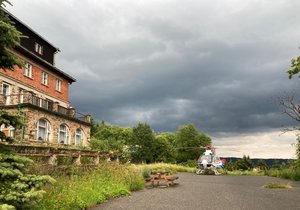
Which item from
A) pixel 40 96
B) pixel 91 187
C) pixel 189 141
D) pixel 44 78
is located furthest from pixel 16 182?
pixel 189 141

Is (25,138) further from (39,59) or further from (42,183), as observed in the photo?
(42,183)

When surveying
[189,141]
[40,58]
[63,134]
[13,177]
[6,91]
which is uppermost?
[40,58]

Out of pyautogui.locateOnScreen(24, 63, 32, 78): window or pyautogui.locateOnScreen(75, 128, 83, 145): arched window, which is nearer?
pyautogui.locateOnScreen(24, 63, 32, 78): window

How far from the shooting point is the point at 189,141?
73438 mm

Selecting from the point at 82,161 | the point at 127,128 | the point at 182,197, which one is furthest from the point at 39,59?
the point at 127,128

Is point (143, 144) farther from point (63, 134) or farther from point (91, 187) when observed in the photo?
point (91, 187)

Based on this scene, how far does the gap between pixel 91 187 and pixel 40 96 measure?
2250cm

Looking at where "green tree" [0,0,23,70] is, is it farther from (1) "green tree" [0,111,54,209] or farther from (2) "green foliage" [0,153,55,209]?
(2) "green foliage" [0,153,55,209]

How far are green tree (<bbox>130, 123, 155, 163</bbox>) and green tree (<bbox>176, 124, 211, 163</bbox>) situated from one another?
22123mm

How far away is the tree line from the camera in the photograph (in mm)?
37594

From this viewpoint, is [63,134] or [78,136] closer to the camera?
[63,134]

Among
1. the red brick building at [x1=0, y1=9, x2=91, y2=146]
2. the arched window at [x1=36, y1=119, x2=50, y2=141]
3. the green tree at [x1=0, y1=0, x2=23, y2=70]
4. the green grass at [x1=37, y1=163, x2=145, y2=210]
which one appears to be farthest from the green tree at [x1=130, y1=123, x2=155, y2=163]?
the green tree at [x1=0, y1=0, x2=23, y2=70]

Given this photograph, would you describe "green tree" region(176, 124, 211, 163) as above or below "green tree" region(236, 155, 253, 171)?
A: above

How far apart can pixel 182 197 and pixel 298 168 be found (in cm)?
1583
